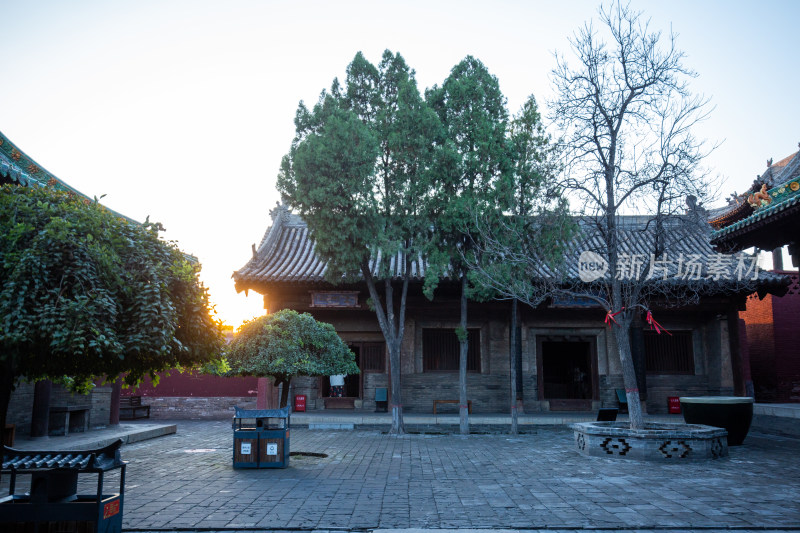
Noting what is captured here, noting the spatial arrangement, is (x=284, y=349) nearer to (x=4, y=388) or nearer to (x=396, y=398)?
(x=396, y=398)

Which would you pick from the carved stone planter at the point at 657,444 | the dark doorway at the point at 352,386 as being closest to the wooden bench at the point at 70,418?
the dark doorway at the point at 352,386

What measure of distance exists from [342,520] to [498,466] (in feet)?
12.5

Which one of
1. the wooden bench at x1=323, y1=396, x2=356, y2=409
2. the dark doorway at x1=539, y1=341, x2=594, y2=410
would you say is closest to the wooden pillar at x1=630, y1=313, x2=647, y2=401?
the dark doorway at x1=539, y1=341, x2=594, y2=410

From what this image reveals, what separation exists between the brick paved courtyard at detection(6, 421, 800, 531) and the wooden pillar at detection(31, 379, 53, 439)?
1.99 metres

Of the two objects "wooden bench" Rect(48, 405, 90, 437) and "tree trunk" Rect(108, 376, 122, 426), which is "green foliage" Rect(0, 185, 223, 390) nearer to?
"wooden bench" Rect(48, 405, 90, 437)

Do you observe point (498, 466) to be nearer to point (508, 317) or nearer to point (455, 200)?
point (455, 200)

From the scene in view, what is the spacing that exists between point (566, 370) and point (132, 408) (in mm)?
13509

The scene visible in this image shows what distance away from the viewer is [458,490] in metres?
6.64

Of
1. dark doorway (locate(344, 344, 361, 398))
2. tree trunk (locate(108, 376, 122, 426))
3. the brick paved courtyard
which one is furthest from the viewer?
dark doorway (locate(344, 344, 361, 398))

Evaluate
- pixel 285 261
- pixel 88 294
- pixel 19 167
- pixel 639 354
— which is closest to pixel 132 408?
pixel 285 261

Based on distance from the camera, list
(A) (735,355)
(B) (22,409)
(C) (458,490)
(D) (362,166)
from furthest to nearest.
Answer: (A) (735,355)
(D) (362,166)
(B) (22,409)
(C) (458,490)

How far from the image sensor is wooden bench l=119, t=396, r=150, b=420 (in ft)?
54.8

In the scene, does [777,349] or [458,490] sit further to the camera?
[777,349]

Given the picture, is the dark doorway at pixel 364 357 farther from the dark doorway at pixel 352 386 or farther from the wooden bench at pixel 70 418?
the wooden bench at pixel 70 418
